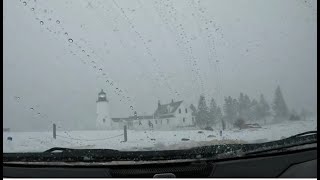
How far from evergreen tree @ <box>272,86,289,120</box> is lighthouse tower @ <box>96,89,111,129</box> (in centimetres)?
112

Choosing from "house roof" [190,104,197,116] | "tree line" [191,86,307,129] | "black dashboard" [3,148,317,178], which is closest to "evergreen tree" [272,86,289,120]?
"tree line" [191,86,307,129]

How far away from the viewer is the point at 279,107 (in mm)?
2586

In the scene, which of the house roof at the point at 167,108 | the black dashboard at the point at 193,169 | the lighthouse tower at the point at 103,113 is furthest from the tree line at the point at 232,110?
the lighthouse tower at the point at 103,113

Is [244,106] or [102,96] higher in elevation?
[102,96]

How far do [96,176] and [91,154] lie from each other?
148 millimetres

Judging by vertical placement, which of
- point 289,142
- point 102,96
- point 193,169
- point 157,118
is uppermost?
point 102,96

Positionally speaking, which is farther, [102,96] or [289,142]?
[289,142]

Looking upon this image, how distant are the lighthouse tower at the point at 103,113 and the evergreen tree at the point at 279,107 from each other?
112 cm

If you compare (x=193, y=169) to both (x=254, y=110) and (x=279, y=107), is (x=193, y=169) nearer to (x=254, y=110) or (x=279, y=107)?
(x=254, y=110)

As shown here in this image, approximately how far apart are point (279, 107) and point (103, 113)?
3.92ft

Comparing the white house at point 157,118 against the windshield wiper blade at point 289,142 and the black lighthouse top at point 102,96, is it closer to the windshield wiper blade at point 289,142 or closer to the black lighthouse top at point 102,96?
the black lighthouse top at point 102,96

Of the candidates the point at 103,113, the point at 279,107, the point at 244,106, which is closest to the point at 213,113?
the point at 244,106

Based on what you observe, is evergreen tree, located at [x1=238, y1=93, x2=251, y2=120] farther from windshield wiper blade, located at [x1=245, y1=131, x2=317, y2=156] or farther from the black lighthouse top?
the black lighthouse top

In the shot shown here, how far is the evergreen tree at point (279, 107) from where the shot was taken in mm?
2584
